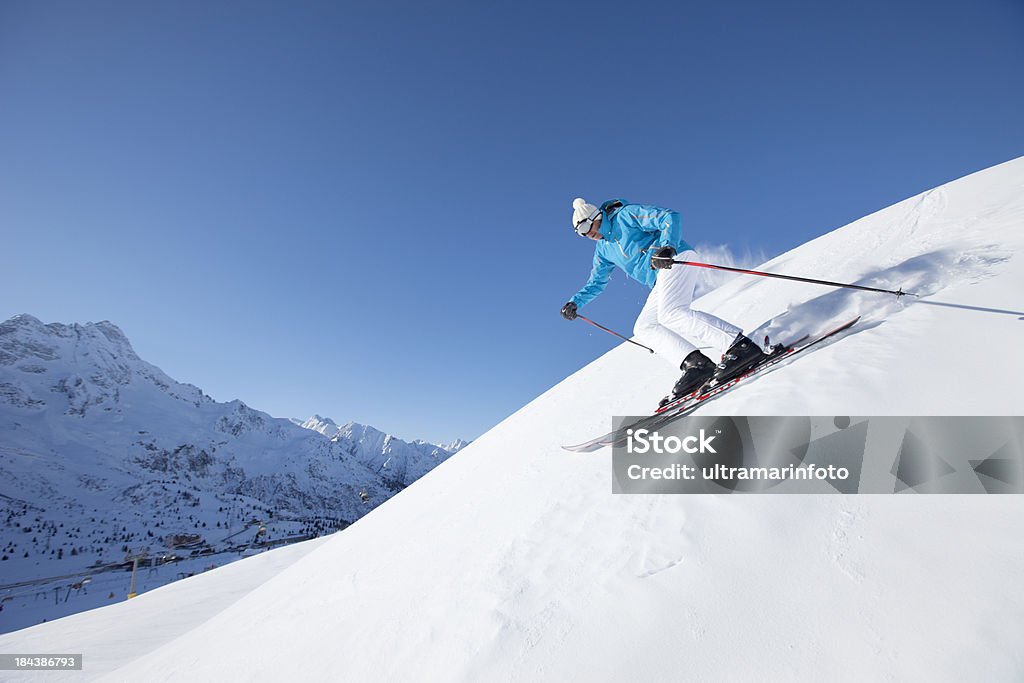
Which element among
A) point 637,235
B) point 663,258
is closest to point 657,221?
point 637,235

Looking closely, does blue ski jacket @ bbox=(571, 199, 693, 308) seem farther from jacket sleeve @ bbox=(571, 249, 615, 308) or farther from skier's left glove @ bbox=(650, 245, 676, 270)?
skier's left glove @ bbox=(650, 245, 676, 270)

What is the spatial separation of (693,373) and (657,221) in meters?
1.81

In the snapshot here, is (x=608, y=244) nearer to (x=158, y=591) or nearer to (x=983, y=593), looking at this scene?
(x=983, y=593)

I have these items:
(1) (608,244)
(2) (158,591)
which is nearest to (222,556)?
(2) (158,591)

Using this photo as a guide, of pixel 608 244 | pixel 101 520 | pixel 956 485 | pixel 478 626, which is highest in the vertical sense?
pixel 608 244

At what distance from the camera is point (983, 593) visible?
1861 millimetres

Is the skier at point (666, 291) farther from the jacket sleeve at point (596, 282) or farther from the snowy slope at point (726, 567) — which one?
the snowy slope at point (726, 567)

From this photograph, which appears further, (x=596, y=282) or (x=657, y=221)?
(x=596, y=282)

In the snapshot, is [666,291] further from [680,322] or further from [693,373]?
[693,373]

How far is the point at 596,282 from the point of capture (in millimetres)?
6648

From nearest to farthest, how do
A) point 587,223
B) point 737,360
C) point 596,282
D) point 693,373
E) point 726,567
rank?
point 726,567
point 737,360
point 693,373
point 587,223
point 596,282

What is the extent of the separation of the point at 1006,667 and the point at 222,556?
4195 inches

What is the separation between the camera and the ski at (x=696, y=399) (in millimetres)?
4363

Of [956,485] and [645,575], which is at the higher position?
[956,485]
